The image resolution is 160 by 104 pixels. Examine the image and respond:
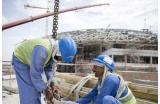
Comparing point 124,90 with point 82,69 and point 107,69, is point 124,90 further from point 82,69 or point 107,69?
point 82,69

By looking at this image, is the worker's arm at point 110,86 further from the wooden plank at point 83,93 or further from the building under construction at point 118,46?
the building under construction at point 118,46

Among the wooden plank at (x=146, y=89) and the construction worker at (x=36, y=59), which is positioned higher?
the construction worker at (x=36, y=59)

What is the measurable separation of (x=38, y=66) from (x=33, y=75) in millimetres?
130

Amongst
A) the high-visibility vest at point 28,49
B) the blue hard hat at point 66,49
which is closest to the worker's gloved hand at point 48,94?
the high-visibility vest at point 28,49

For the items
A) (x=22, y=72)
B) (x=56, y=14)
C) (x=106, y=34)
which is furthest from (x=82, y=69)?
(x=106, y=34)

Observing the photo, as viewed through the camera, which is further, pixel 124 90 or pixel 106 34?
pixel 106 34

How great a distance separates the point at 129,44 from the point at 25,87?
135 feet

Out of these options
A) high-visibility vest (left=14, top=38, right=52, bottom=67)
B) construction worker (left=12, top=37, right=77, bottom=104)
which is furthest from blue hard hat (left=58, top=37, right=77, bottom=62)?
high-visibility vest (left=14, top=38, right=52, bottom=67)

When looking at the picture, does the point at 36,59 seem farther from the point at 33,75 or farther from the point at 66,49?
the point at 66,49

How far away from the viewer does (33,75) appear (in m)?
2.71

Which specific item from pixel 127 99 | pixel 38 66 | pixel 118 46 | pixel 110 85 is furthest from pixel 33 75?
pixel 118 46

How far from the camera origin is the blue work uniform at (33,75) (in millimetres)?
2670

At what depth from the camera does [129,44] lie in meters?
42.7

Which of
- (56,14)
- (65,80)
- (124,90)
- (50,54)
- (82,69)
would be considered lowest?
(82,69)
